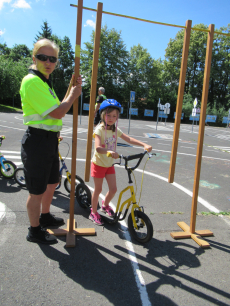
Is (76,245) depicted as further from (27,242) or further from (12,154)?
(12,154)

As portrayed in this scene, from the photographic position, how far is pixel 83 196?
151 inches

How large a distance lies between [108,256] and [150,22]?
2870 mm

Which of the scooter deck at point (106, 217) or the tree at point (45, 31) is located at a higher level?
the tree at point (45, 31)

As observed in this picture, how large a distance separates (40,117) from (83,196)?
1862mm

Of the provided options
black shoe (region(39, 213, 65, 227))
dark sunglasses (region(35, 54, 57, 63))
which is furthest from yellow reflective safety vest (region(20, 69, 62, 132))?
black shoe (region(39, 213, 65, 227))

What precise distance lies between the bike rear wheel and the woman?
1.17 metres

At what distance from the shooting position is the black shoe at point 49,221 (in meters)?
3.15

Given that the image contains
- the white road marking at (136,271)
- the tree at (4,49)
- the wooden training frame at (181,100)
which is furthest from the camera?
the tree at (4,49)

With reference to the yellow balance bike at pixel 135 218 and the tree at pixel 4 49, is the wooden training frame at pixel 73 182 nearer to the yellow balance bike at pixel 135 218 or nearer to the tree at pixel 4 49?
the yellow balance bike at pixel 135 218

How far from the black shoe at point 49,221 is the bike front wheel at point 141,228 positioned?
103 cm

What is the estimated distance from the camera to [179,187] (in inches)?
205

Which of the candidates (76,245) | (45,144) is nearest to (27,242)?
(76,245)

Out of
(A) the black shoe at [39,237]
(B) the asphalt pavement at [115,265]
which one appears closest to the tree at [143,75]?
(B) the asphalt pavement at [115,265]

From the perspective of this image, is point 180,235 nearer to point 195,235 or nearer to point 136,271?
point 195,235
